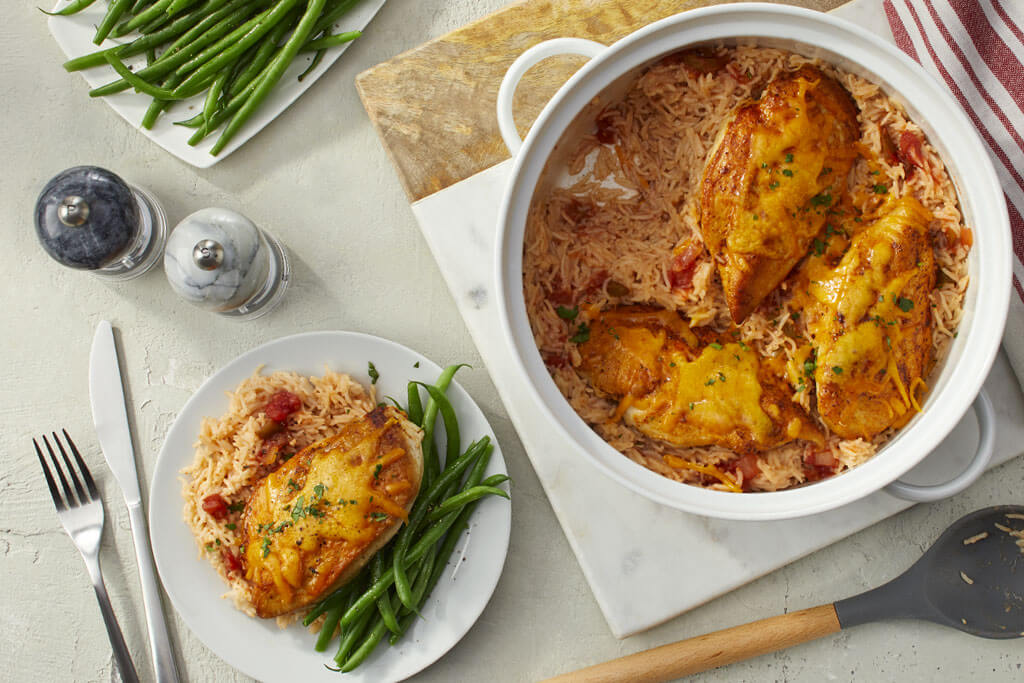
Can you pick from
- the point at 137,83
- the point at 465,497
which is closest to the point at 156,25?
the point at 137,83

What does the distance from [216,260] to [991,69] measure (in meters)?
2.68

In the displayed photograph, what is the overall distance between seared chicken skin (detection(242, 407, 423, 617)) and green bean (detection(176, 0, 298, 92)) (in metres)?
1.54

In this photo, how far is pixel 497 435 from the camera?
292 centimetres

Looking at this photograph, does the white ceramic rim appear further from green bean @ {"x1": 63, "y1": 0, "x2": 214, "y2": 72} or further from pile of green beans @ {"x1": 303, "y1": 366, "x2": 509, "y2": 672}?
green bean @ {"x1": 63, "y1": 0, "x2": 214, "y2": 72}

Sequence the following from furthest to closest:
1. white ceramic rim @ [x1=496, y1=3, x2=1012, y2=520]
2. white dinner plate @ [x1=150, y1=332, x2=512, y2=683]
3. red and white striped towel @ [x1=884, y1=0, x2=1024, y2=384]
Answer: white dinner plate @ [x1=150, y1=332, x2=512, y2=683] < red and white striped towel @ [x1=884, y1=0, x2=1024, y2=384] < white ceramic rim @ [x1=496, y1=3, x2=1012, y2=520]

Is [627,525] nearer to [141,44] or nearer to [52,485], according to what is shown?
[52,485]

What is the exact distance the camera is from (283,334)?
3041 millimetres

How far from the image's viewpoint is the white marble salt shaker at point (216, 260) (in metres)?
2.65

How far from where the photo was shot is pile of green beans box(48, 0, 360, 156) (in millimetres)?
2939

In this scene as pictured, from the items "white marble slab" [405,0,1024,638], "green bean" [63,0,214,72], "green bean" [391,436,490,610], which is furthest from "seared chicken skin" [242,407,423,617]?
"green bean" [63,0,214,72]

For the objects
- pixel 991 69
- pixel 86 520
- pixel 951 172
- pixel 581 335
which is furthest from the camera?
pixel 86 520

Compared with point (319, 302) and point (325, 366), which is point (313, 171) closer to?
point (319, 302)

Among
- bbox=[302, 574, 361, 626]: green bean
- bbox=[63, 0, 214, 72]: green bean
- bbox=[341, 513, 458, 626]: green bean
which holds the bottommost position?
bbox=[302, 574, 361, 626]: green bean

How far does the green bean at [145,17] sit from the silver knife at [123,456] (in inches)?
45.7
